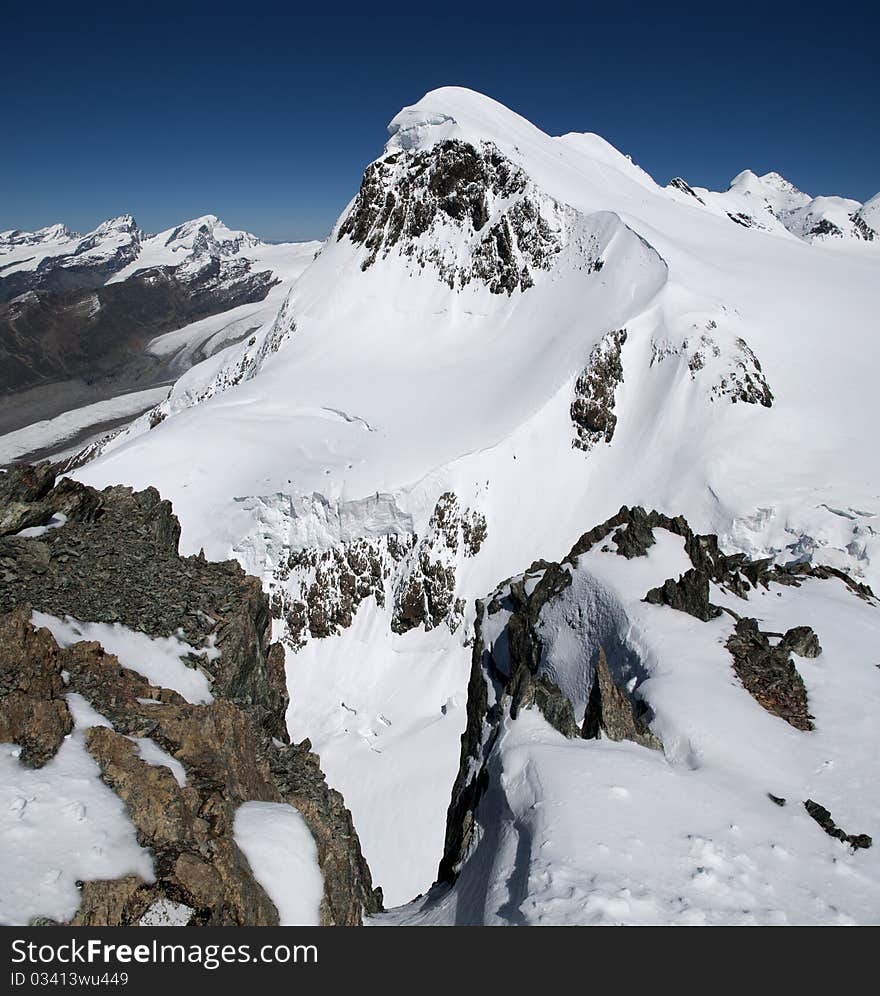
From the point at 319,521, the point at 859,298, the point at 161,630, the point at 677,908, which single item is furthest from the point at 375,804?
the point at 859,298

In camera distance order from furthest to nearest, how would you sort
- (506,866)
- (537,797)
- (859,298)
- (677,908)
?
1. (859,298)
2. (537,797)
3. (506,866)
4. (677,908)

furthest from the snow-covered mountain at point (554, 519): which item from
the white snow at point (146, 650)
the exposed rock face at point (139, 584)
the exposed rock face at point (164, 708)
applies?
the white snow at point (146, 650)

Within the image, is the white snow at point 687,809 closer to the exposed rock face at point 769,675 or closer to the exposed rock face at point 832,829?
the exposed rock face at point 832,829

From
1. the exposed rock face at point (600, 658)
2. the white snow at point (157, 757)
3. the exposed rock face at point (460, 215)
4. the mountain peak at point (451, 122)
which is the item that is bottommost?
the exposed rock face at point (600, 658)

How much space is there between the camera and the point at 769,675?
17.0 m

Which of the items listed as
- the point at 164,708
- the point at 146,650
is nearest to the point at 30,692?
the point at 164,708

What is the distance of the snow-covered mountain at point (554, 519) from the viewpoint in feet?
41.7

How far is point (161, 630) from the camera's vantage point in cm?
1630

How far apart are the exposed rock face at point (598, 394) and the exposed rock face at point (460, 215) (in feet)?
54.8

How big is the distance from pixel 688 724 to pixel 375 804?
82.1 feet

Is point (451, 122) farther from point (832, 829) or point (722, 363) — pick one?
point (832, 829)

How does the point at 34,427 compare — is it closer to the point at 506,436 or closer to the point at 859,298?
the point at 506,436

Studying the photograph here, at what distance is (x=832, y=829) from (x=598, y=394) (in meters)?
36.9

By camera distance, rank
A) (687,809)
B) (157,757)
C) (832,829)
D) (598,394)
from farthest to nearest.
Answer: (598,394), (687,809), (832,829), (157,757)
